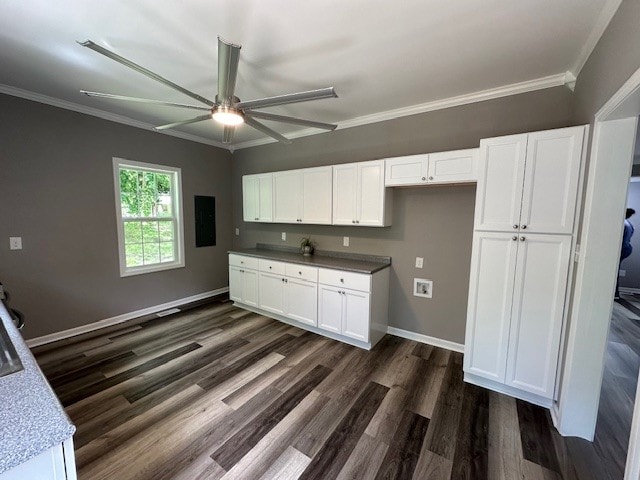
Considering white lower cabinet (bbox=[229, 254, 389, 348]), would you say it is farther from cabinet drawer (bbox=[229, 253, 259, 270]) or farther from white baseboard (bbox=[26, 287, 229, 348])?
white baseboard (bbox=[26, 287, 229, 348])

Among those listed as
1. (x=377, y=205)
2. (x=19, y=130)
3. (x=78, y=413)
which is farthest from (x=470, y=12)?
(x=19, y=130)

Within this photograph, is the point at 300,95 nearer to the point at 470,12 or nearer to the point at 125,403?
the point at 470,12

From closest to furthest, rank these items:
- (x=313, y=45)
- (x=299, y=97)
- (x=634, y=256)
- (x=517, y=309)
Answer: (x=299, y=97)
(x=313, y=45)
(x=517, y=309)
(x=634, y=256)

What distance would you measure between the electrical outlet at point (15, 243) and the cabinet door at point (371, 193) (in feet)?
11.6

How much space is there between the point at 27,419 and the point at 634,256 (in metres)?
7.98

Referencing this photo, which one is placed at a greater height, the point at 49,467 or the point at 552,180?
the point at 552,180

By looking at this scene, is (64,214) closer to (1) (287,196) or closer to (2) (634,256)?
(1) (287,196)

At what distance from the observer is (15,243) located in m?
2.78

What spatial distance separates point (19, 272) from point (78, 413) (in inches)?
71.7

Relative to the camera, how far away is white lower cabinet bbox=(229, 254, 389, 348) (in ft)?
9.70

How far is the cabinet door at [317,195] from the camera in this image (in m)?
3.40

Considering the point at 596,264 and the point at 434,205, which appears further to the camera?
the point at 434,205

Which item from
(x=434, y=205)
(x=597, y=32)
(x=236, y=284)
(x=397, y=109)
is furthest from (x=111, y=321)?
(x=597, y=32)

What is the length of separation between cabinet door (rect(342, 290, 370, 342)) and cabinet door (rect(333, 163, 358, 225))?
858 mm
